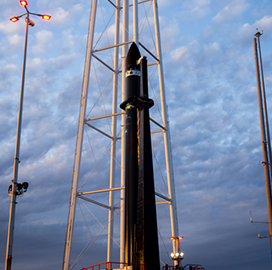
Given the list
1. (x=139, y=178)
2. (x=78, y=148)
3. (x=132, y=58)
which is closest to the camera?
(x=139, y=178)

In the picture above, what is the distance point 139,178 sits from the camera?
23.3 m

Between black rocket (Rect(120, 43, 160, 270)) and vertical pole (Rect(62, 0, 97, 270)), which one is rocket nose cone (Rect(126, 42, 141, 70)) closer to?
black rocket (Rect(120, 43, 160, 270))

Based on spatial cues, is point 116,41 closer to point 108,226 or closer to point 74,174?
point 74,174

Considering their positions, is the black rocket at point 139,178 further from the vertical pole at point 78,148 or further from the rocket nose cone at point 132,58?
the vertical pole at point 78,148

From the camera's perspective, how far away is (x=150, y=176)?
23297 millimetres

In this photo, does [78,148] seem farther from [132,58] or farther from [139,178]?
[139,178]

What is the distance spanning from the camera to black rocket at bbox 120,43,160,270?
22047mm

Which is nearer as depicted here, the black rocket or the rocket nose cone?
the black rocket

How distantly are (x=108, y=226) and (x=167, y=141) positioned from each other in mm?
7859

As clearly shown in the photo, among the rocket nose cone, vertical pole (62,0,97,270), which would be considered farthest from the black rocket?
vertical pole (62,0,97,270)

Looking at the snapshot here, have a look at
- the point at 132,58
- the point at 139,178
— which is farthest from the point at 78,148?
the point at 139,178

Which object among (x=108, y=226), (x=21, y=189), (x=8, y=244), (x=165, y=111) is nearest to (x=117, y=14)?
(x=165, y=111)

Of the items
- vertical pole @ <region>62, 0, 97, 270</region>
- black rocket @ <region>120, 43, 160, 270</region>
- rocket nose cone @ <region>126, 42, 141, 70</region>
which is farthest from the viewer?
vertical pole @ <region>62, 0, 97, 270</region>

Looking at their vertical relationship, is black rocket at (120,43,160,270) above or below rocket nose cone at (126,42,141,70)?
below
